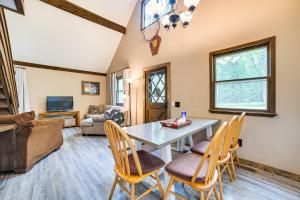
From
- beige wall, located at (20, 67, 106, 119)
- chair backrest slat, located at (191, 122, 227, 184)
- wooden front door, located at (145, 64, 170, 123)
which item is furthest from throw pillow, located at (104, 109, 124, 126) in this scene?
chair backrest slat, located at (191, 122, 227, 184)

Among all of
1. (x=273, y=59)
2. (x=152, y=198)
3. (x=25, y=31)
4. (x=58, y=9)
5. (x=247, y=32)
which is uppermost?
(x=58, y=9)

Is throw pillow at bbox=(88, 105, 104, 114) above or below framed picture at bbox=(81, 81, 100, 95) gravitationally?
below

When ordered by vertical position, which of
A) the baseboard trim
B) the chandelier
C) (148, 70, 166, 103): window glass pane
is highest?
A: the chandelier

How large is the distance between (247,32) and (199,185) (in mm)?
2363

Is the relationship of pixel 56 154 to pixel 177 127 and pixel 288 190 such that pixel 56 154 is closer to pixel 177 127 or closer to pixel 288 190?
pixel 177 127

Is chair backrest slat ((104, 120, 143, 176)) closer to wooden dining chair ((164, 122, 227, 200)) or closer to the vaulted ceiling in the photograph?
wooden dining chair ((164, 122, 227, 200))

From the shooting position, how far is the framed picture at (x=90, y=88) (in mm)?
5957

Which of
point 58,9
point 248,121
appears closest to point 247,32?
point 248,121

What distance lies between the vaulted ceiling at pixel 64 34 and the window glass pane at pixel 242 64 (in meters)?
3.65

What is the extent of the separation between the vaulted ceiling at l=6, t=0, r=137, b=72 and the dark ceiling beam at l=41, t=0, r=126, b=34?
104 mm

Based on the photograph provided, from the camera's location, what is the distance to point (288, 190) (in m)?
1.66

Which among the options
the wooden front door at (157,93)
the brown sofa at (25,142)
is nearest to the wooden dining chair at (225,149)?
the wooden front door at (157,93)

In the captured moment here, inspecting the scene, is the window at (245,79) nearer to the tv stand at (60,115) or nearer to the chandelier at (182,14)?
the chandelier at (182,14)

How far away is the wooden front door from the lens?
3547 mm
